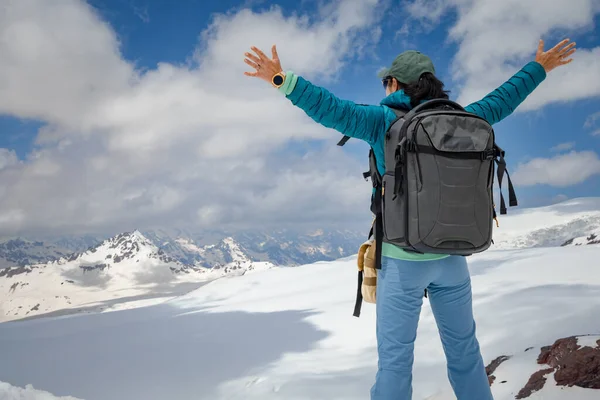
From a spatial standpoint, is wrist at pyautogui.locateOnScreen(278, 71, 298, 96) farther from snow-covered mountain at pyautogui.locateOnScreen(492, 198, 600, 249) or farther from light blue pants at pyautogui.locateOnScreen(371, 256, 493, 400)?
snow-covered mountain at pyautogui.locateOnScreen(492, 198, 600, 249)

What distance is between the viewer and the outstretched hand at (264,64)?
114 inches

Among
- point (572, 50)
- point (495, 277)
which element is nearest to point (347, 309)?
point (495, 277)

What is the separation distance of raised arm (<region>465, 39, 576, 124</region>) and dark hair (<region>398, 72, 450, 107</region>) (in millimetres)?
453

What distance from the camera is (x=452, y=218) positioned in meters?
2.62

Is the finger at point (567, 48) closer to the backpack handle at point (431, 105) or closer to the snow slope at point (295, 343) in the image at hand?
the backpack handle at point (431, 105)

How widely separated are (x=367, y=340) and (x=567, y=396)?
5711 mm

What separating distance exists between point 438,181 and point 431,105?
58cm

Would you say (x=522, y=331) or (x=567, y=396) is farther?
(x=522, y=331)

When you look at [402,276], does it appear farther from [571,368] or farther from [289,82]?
[571,368]

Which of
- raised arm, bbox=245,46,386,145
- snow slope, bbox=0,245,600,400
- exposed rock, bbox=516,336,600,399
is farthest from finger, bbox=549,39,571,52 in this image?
snow slope, bbox=0,245,600,400

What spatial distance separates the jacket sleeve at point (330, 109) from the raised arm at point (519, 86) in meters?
1.00

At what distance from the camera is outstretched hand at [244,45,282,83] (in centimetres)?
289

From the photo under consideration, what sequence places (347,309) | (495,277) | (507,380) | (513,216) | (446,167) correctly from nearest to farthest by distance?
(446,167), (507,380), (495,277), (347,309), (513,216)

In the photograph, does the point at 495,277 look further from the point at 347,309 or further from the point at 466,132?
the point at 466,132
